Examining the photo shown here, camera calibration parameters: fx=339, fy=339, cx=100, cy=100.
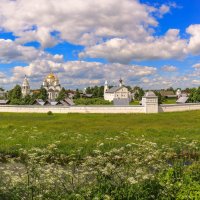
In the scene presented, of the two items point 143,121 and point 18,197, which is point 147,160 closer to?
point 18,197

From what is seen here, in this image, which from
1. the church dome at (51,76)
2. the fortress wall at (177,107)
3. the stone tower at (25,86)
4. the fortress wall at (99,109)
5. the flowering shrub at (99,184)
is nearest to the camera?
the flowering shrub at (99,184)

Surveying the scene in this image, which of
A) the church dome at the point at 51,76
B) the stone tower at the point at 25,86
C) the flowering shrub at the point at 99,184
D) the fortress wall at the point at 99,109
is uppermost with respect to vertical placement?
the church dome at the point at 51,76

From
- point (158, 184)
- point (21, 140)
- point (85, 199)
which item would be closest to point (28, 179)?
point (85, 199)

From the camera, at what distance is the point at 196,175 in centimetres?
892

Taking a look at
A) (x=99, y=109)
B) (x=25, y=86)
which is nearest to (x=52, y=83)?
(x=25, y=86)

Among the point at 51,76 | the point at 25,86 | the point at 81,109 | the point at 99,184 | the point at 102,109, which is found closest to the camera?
the point at 99,184

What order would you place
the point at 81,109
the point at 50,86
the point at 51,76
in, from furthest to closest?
the point at 51,76, the point at 50,86, the point at 81,109

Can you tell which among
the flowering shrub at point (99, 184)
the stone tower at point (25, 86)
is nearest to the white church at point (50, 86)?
the stone tower at point (25, 86)

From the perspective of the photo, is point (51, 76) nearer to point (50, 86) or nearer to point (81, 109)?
point (50, 86)

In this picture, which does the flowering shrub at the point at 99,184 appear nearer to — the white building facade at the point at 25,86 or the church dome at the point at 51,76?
the white building facade at the point at 25,86

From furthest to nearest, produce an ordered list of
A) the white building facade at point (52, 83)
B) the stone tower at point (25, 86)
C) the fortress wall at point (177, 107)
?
the white building facade at point (52, 83), the stone tower at point (25, 86), the fortress wall at point (177, 107)

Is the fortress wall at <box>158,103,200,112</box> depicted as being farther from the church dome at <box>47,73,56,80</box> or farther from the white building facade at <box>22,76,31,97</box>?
the church dome at <box>47,73,56,80</box>

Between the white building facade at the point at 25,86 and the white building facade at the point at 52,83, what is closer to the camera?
the white building facade at the point at 25,86

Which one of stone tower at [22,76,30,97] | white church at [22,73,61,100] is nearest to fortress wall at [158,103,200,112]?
white church at [22,73,61,100]
